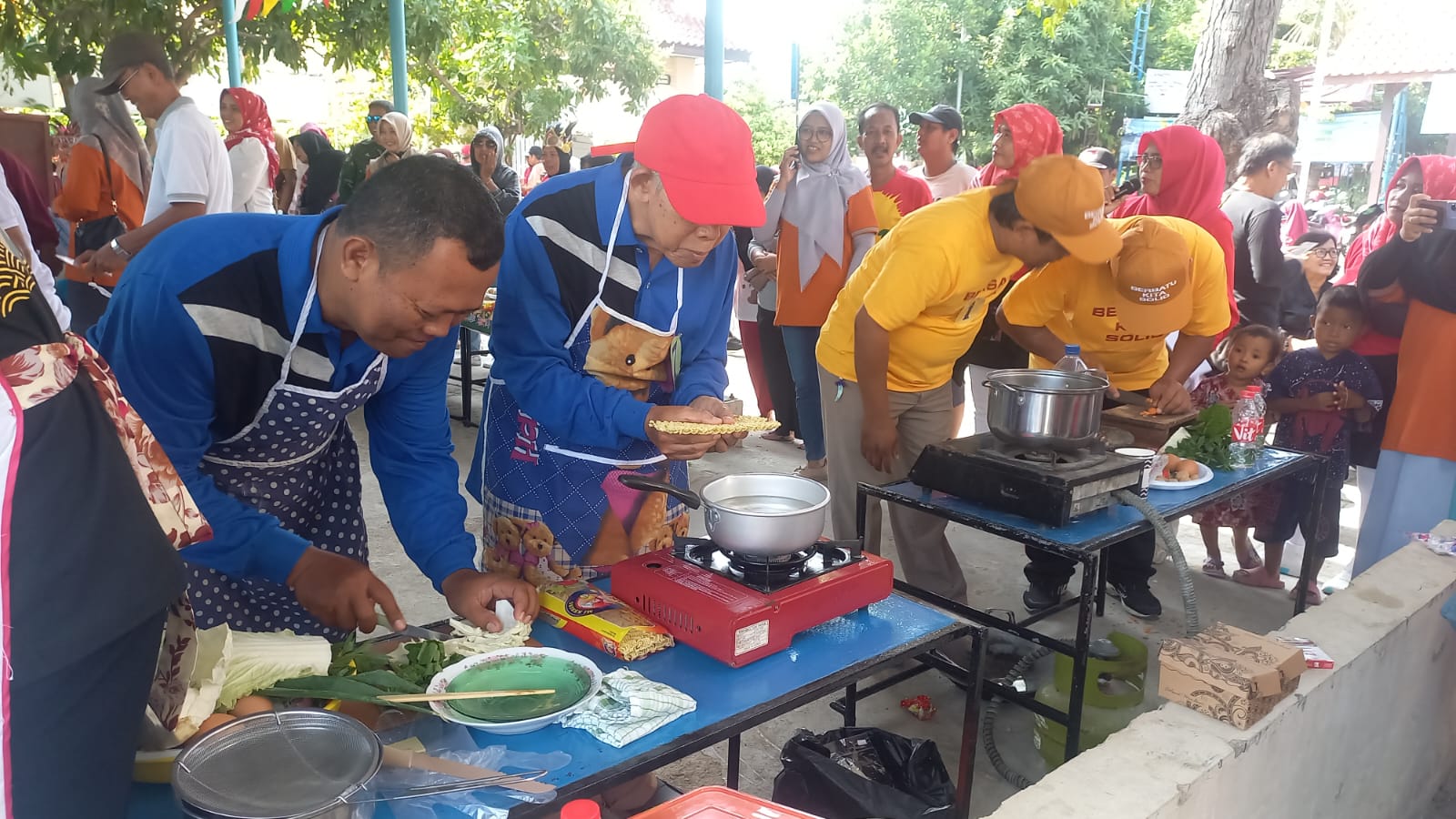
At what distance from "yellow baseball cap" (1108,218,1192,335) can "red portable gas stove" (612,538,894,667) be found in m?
1.80

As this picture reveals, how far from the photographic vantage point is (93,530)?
2.77 ft

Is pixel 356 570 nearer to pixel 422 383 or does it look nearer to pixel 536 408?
pixel 422 383

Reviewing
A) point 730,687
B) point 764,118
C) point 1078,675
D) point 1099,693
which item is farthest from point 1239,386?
point 764,118

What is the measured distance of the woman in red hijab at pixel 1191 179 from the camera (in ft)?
13.1

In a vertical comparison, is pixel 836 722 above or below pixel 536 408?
below

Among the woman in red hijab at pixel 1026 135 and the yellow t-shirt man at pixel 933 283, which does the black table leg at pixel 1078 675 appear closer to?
the yellow t-shirt man at pixel 933 283

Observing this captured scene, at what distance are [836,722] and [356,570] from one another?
196cm

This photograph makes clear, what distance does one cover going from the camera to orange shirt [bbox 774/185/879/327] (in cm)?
490

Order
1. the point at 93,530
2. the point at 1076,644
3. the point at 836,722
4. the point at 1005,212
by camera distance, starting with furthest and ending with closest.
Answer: the point at 836,722 < the point at 1005,212 < the point at 1076,644 < the point at 93,530

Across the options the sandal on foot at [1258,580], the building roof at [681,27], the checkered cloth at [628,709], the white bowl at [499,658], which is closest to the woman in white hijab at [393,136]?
the sandal on foot at [1258,580]

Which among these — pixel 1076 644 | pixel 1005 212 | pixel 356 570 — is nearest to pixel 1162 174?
pixel 1005 212

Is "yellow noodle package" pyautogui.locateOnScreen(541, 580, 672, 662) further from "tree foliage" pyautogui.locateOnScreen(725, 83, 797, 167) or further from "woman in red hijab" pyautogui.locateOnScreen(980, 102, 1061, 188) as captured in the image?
"tree foliage" pyautogui.locateOnScreen(725, 83, 797, 167)

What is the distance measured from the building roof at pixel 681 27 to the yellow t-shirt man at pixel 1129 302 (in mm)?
17149

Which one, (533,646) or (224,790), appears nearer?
(224,790)
